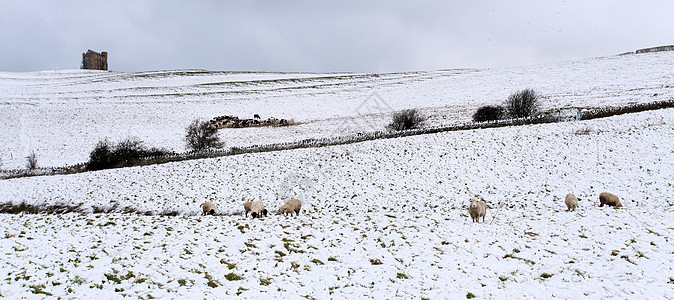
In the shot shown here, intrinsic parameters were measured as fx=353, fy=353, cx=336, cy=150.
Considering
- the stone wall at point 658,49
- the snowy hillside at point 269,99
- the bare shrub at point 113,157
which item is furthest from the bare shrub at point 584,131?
the stone wall at point 658,49

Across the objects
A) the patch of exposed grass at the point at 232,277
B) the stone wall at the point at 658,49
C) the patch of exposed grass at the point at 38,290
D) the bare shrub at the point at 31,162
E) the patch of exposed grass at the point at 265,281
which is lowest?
the patch of exposed grass at the point at 265,281

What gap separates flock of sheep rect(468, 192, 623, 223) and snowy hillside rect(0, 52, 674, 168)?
2641 centimetres

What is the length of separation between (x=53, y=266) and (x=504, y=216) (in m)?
16.1

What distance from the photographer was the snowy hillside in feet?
144

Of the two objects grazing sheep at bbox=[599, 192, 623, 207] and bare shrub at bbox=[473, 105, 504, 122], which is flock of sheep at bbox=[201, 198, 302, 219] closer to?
grazing sheep at bbox=[599, 192, 623, 207]

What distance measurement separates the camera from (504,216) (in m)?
15.4

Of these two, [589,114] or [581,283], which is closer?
[581,283]

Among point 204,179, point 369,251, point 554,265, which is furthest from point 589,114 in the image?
point 204,179

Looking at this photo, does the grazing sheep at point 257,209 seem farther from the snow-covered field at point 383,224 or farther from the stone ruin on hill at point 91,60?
the stone ruin on hill at point 91,60

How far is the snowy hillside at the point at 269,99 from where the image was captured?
43906 mm

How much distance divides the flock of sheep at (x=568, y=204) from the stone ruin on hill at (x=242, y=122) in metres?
39.4

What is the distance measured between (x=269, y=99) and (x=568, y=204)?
59.5 metres

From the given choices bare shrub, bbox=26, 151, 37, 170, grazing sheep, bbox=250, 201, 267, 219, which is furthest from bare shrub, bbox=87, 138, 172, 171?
grazing sheep, bbox=250, 201, 267, 219

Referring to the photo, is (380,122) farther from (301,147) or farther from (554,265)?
(554,265)
